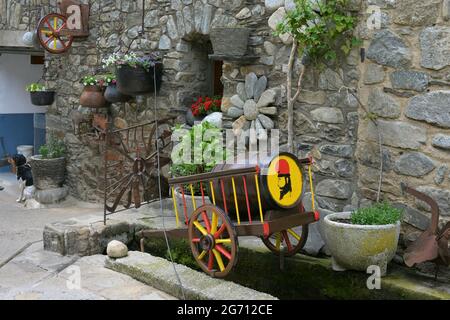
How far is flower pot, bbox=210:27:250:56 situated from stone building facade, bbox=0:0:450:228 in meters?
0.12

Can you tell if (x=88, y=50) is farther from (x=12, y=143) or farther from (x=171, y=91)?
(x=12, y=143)

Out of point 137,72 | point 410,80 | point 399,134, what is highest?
point 137,72

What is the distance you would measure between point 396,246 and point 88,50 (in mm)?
4904

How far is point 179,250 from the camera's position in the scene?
4.13 metres

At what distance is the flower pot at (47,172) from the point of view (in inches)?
295

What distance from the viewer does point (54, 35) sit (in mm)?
6965

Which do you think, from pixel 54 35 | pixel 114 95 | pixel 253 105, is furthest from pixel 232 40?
pixel 54 35

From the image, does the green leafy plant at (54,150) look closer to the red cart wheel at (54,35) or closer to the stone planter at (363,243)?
the red cart wheel at (54,35)

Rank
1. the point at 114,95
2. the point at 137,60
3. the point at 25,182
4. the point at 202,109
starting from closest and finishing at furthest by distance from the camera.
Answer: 1. the point at 202,109
2. the point at 137,60
3. the point at 114,95
4. the point at 25,182

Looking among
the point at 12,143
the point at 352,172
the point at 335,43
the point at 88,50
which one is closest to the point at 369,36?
the point at 335,43

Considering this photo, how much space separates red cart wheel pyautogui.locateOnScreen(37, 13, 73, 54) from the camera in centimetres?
689

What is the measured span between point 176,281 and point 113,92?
3.37 metres

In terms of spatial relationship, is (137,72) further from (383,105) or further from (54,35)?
(383,105)

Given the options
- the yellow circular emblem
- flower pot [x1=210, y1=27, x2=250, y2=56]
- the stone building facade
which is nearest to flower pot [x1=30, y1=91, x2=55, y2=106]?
the stone building facade
